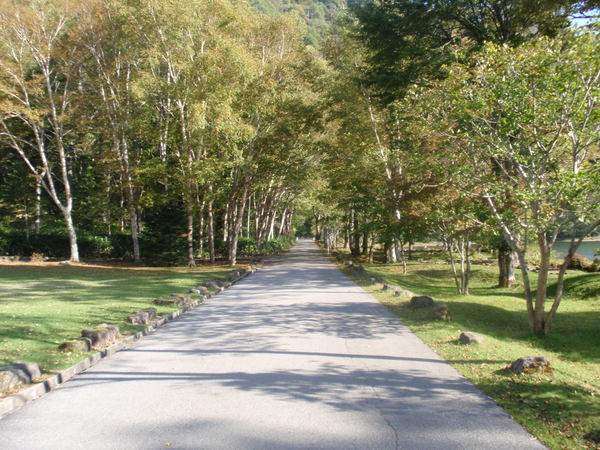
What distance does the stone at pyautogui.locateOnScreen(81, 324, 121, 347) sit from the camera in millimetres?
6836

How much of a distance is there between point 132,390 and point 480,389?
13.1 feet

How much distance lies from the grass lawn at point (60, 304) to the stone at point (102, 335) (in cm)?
48

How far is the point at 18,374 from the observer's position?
506 centimetres

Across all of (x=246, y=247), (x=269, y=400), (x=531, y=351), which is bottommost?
(x=531, y=351)

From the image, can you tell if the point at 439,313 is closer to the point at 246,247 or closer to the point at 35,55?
the point at 35,55

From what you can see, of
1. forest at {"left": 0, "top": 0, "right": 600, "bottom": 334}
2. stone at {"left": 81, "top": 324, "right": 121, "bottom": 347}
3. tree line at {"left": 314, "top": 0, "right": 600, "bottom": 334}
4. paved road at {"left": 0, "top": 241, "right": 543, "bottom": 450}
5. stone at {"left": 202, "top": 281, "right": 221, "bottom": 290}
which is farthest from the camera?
stone at {"left": 202, "top": 281, "right": 221, "bottom": 290}

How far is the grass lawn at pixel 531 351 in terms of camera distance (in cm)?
418

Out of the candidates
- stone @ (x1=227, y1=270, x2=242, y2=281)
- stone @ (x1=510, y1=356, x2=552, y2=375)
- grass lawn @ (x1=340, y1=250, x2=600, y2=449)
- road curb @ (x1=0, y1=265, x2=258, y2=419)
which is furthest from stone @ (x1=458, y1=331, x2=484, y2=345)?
stone @ (x1=227, y1=270, x2=242, y2=281)

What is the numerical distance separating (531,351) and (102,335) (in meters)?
7.27

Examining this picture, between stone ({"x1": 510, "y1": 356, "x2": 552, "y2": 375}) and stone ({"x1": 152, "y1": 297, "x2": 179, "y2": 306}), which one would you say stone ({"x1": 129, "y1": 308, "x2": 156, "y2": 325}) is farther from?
stone ({"x1": 510, "y1": 356, "x2": 552, "y2": 375})

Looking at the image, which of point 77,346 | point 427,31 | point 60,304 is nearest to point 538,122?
point 427,31

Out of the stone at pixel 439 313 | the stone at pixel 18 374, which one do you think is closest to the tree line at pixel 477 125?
the stone at pixel 439 313

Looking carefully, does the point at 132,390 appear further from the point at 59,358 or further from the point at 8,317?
the point at 8,317

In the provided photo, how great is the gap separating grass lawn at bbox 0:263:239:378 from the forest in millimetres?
5922
